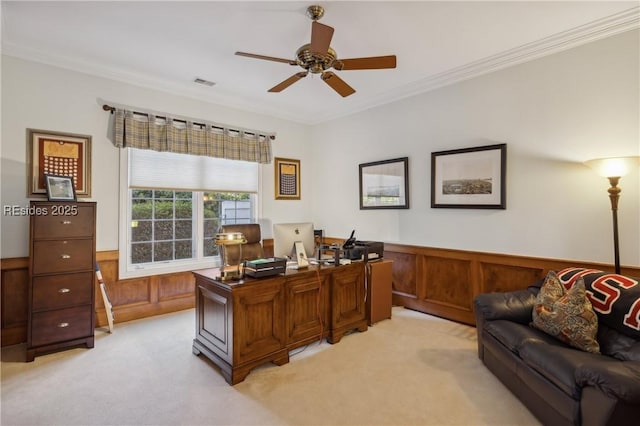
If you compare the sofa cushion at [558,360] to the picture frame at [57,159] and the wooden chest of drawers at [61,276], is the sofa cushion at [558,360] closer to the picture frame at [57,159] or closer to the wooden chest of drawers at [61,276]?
the wooden chest of drawers at [61,276]

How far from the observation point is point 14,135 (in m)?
2.96

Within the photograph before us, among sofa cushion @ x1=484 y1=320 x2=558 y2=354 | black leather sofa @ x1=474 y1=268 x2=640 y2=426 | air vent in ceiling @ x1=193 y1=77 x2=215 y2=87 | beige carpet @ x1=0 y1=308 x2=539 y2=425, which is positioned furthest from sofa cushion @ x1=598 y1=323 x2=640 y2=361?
air vent in ceiling @ x1=193 y1=77 x2=215 y2=87

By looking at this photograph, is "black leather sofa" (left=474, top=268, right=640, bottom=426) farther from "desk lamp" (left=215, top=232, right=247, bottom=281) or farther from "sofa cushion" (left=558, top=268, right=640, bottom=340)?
"desk lamp" (left=215, top=232, right=247, bottom=281)

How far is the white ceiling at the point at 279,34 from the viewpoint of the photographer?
7.93 feet

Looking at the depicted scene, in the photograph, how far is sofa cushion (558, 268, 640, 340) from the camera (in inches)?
75.0

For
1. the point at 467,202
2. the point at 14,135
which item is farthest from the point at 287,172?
the point at 14,135

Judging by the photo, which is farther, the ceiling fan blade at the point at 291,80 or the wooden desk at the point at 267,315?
the ceiling fan blade at the point at 291,80

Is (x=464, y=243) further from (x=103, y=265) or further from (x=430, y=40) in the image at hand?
(x=103, y=265)

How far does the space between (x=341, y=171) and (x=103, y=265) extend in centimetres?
335

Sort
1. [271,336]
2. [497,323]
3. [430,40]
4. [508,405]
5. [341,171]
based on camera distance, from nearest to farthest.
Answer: [508,405]
[497,323]
[271,336]
[430,40]
[341,171]

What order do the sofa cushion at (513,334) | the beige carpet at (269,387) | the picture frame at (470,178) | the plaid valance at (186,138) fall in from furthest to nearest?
the plaid valance at (186,138)
the picture frame at (470,178)
the sofa cushion at (513,334)
the beige carpet at (269,387)

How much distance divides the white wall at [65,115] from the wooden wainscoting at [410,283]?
332mm

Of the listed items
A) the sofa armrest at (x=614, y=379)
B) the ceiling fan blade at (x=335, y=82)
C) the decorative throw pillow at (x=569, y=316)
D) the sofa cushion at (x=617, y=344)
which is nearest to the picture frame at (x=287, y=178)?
the ceiling fan blade at (x=335, y=82)

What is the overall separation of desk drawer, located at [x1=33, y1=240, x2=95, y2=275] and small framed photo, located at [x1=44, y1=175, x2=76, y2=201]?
0.45 meters
